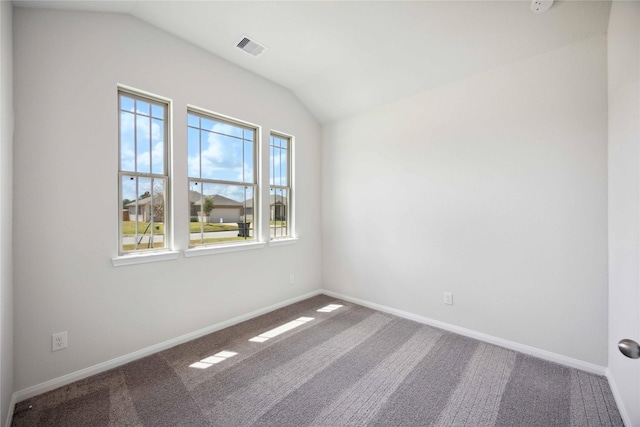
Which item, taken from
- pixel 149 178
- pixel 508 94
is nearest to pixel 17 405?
pixel 149 178

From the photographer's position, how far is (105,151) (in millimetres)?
2154

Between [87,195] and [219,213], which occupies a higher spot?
[87,195]

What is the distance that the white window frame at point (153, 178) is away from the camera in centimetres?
230

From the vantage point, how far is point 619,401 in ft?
5.80

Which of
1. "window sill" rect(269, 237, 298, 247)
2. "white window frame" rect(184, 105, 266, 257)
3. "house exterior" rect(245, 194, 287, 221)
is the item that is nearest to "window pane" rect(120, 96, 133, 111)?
"white window frame" rect(184, 105, 266, 257)

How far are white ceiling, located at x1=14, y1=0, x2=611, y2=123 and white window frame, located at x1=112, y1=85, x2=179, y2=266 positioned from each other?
2.08ft

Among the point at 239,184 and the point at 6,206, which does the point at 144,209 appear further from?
the point at 239,184

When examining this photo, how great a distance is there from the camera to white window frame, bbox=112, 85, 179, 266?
2299mm

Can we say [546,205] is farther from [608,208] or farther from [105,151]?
[105,151]

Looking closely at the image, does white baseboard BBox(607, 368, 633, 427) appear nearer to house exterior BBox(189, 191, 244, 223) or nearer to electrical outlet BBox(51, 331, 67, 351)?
house exterior BBox(189, 191, 244, 223)

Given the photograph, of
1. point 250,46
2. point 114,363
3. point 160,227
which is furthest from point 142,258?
point 250,46

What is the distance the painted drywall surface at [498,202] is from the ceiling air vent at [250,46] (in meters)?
1.52

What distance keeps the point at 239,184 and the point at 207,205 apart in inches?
17.7

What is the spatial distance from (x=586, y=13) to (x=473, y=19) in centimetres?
77
